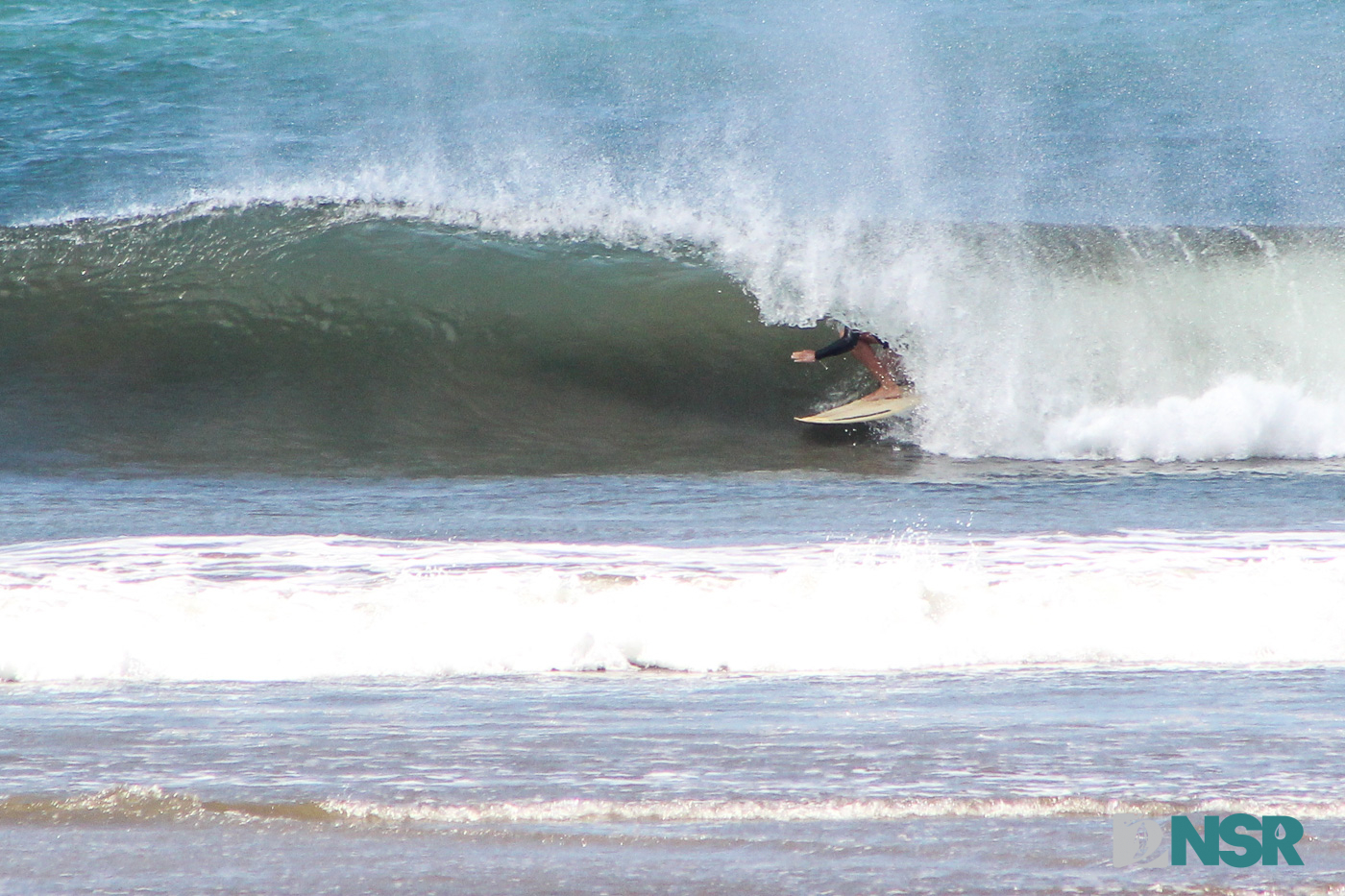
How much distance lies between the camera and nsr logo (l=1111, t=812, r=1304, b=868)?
2.45 m

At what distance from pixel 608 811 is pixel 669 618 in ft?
5.98

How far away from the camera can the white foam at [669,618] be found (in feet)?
14.3

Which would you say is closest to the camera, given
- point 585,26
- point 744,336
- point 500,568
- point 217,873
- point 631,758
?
point 217,873

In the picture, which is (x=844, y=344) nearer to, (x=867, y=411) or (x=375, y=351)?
(x=867, y=411)

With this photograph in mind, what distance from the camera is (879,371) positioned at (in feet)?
29.3

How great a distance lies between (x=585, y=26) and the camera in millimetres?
26531

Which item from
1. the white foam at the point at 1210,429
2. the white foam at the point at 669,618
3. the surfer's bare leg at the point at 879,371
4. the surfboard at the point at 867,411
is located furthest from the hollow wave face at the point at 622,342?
the white foam at the point at 669,618

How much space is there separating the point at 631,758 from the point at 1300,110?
23.1m

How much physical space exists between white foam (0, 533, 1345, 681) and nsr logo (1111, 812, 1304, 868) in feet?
5.61

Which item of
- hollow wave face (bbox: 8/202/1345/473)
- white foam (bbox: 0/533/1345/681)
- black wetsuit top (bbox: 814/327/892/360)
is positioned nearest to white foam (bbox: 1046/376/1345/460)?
hollow wave face (bbox: 8/202/1345/473)

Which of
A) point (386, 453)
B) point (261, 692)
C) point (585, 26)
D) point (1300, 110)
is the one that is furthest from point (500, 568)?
point (585, 26)

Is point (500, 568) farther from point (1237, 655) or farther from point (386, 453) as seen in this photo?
point (386, 453)

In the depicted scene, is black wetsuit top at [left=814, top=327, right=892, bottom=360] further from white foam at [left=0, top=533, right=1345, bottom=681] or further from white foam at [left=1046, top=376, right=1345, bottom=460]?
white foam at [left=0, top=533, right=1345, bottom=681]

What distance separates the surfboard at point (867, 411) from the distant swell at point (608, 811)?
607 centimetres
